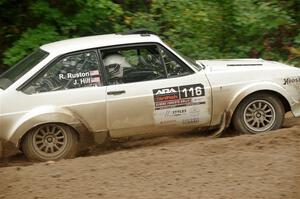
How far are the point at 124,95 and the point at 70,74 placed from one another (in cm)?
72

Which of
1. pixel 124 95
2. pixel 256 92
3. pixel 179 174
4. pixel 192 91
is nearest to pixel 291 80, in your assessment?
pixel 256 92

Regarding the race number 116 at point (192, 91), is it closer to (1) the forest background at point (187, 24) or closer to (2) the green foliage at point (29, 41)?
(1) the forest background at point (187, 24)

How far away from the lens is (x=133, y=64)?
6.92m

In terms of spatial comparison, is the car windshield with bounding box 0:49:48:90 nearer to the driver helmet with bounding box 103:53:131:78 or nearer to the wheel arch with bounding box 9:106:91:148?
the wheel arch with bounding box 9:106:91:148

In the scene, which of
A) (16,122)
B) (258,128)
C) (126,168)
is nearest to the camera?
(126,168)

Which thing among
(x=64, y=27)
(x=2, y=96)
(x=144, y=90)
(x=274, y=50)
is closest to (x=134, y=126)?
(x=144, y=90)

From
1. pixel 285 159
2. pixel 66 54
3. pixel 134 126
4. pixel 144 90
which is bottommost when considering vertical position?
pixel 285 159

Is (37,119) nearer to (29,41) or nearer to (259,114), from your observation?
(259,114)

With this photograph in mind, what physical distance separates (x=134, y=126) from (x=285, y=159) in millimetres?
2057

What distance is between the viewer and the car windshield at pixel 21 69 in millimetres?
6773

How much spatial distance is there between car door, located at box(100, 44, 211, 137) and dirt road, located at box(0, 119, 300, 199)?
1.91 ft

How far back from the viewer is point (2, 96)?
6531 millimetres

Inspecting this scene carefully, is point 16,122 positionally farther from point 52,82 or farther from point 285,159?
point 285,159

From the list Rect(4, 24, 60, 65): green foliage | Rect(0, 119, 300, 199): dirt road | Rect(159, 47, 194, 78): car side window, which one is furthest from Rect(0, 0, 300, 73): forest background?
Rect(0, 119, 300, 199): dirt road
